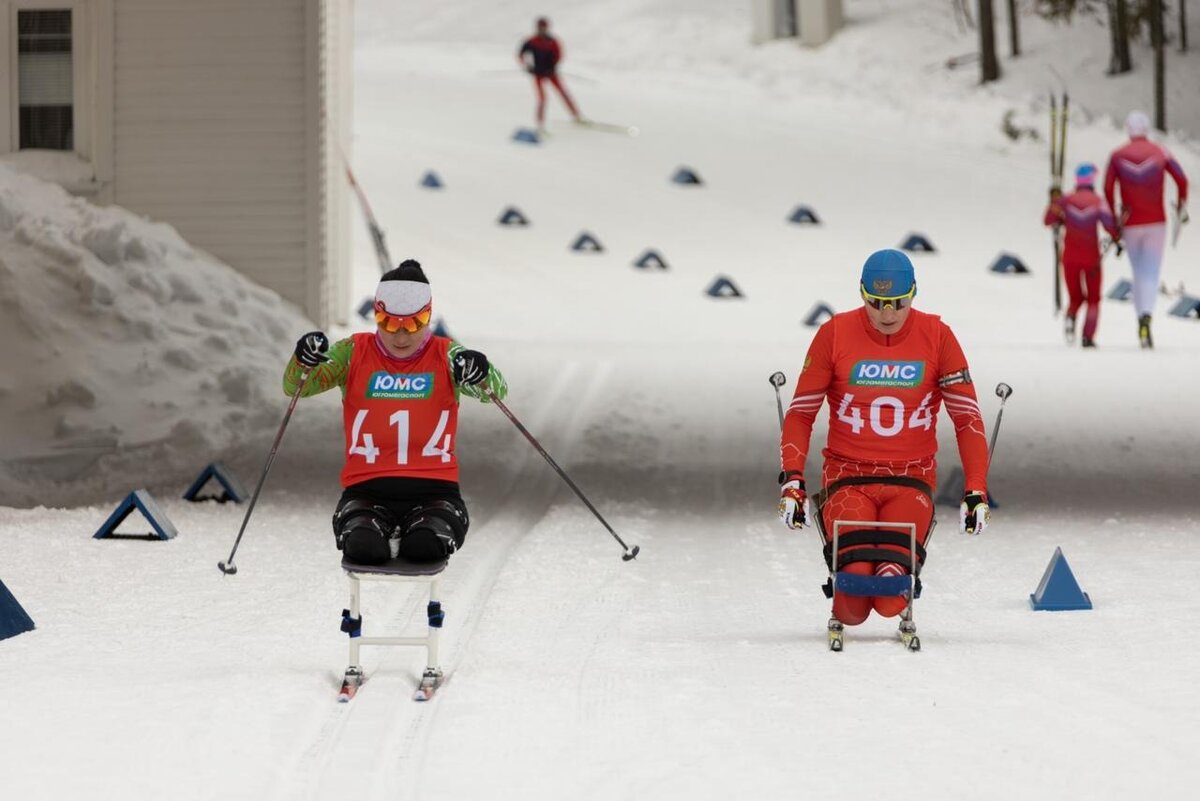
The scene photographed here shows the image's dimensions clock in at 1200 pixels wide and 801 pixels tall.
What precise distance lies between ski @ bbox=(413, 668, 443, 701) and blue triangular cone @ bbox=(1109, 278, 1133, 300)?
16.7 meters

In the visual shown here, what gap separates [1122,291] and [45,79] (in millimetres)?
12308

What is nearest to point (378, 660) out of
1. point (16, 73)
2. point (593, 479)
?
point (593, 479)

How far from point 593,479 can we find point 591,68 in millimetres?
29236

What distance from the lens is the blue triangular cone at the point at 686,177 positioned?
2886cm

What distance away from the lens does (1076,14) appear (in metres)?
40.6

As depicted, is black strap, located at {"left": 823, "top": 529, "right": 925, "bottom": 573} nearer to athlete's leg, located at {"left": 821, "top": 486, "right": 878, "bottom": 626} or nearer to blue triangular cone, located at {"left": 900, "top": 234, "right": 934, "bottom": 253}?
athlete's leg, located at {"left": 821, "top": 486, "right": 878, "bottom": 626}

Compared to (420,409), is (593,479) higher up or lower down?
lower down

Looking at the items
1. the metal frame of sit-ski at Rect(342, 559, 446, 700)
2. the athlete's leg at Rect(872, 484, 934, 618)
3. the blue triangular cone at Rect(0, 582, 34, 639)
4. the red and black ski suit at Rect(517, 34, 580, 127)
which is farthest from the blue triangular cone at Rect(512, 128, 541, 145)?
the metal frame of sit-ski at Rect(342, 559, 446, 700)

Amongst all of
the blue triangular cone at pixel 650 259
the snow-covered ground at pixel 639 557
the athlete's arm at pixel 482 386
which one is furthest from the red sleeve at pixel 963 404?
the blue triangular cone at pixel 650 259

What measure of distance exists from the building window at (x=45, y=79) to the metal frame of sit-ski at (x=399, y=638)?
12.1 m

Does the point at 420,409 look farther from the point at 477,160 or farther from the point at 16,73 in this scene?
the point at 477,160

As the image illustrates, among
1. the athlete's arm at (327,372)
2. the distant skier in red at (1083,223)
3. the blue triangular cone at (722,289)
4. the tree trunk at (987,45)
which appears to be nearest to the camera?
the athlete's arm at (327,372)

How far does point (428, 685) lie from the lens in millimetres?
7480

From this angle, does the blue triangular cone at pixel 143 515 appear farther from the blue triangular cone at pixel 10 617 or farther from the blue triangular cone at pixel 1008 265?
the blue triangular cone at pixel 1008 265
